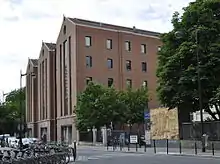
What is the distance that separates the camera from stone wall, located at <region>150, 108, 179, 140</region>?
4806 centimetres

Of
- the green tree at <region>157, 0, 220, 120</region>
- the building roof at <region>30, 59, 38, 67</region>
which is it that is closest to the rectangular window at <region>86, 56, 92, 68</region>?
the building roof at <region>30, 59, 38, 67</region>

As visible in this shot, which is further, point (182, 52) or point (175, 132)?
point (175, 132)

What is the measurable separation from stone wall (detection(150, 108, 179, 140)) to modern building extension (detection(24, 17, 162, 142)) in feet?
76.0

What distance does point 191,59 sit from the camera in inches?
1602

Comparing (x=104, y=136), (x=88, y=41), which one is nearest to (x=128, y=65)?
(x=88, y=41)

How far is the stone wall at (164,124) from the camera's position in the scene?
48.1 metres

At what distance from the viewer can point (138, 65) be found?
82312 mm

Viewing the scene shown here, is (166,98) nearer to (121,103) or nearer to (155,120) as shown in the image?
(155,120)

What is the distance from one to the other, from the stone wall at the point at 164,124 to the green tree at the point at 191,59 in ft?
15.9

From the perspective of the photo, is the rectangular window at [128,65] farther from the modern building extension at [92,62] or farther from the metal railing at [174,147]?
the metal railing at [174,147]

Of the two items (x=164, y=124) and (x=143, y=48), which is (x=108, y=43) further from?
(x=164, y=124)

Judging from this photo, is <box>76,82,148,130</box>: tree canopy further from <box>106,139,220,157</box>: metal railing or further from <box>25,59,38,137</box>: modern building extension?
<box>25,59,38,137</box>: modern building extension

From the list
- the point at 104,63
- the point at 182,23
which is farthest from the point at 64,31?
the point at 182,23

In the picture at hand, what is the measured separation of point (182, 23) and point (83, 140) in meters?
32.7
